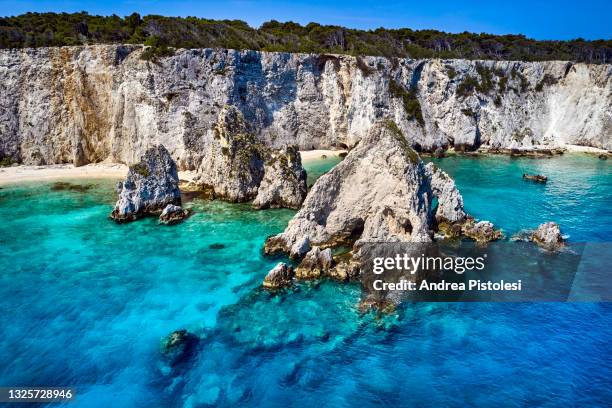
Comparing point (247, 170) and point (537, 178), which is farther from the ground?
point (247, 170)

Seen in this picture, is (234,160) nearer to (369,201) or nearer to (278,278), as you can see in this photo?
(369,201)

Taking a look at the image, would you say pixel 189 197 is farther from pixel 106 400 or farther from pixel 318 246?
pixel 106 400

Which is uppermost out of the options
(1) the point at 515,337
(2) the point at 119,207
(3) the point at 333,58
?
(3) the point at 333,58

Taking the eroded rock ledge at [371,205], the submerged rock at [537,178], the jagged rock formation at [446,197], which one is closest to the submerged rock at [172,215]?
the eroded rock ledge at [371,205]

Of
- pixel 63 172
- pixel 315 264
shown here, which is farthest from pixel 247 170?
pixel 63 172

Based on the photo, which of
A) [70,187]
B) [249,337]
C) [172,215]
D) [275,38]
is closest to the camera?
[249,337]

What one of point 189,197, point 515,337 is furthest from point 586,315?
point 189,197

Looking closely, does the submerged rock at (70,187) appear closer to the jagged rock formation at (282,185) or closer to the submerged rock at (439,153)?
the jagged rock formation at (282,185)
